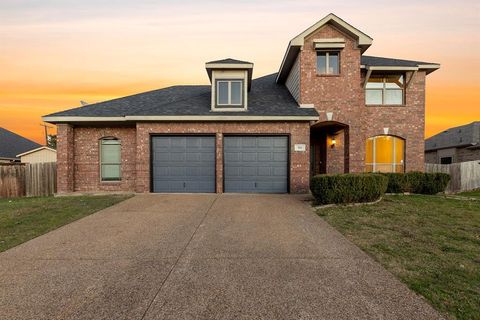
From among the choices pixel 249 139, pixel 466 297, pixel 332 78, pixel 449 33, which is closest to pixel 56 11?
pixel 249 139

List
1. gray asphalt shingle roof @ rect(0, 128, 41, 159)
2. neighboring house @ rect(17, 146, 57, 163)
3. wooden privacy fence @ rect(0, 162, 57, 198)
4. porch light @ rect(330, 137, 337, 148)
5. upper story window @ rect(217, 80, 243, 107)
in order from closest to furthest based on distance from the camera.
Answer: upper story window @ rect(217, 80, 243, 107) < wooden privacy fence @ rect(0, 162, 57, 198) < porch light @ rect(330, 137, 337, 148) < gray asphalt shingle roof @ rect(0, 128, 41, 159) < neighboring house @ rect(17, 146, 57, 163)

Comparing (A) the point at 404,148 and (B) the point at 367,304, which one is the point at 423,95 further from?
(B) the point at 367,304

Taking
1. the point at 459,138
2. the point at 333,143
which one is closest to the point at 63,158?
the point at 333,143

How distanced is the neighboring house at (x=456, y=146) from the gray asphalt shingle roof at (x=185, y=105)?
68.7 ft

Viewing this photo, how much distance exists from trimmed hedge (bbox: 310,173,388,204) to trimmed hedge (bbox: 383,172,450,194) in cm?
275

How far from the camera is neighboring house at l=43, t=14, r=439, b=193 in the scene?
12.0m

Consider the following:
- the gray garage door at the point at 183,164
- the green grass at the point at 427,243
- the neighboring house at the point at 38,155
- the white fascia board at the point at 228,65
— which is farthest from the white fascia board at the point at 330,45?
the neighboring house at the point at 38,155

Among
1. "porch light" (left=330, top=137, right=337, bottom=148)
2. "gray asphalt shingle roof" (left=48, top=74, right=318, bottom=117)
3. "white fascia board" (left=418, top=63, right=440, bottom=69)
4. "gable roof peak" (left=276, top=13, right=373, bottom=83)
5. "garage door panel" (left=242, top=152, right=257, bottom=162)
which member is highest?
"gable roof peak" (left=276, top=13, right=373, bottom=83)

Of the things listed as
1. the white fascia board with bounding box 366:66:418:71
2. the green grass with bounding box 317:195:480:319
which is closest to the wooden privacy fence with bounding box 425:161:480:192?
the white fascia board with bounding box 366:66:418:71

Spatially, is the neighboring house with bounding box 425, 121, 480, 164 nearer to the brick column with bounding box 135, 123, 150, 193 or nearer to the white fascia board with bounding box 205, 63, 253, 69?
the white fascia board with bounding box 205, 63, 253, 69

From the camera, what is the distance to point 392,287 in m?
3.42

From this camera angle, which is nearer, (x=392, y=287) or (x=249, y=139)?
(x=392, y=287)

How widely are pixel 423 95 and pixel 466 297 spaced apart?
1420 centimetres

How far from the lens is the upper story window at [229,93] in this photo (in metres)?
12.7
